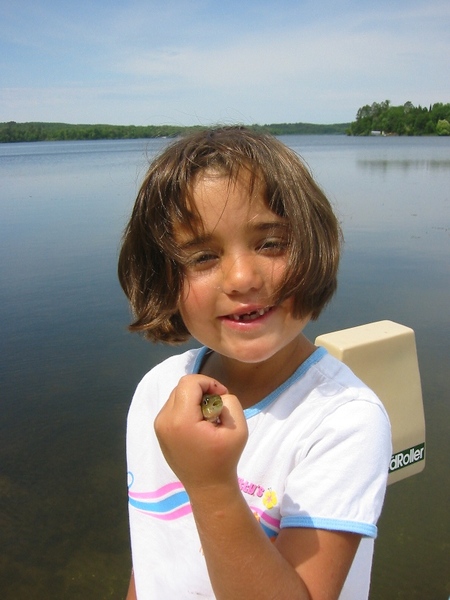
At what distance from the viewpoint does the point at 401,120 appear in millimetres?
92312

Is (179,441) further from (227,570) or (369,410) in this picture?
(369,410)

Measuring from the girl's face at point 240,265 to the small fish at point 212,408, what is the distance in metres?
0.26

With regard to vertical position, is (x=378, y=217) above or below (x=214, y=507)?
below

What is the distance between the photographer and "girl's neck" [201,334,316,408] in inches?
55.6

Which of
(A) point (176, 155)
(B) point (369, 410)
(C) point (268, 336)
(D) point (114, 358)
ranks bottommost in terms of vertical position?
(D) point (114, 358)

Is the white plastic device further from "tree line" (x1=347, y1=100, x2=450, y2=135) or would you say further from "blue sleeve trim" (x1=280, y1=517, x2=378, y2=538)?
"tree line" (x1=347, y1=100, x2=450, y2=135)

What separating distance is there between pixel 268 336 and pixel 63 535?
3007 millimetres

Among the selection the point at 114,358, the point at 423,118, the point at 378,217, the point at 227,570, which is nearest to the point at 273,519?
the point at 227,570

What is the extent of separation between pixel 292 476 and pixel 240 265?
1.61 ft

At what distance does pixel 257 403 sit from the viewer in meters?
1.38

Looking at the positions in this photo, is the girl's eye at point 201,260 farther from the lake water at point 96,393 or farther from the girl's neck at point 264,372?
the lake water at point 96,393

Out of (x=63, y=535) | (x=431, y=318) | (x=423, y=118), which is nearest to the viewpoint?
(x=63, y=535)

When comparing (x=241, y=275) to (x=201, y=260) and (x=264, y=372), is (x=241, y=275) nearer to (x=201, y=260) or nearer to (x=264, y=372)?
(x=201, y=260)

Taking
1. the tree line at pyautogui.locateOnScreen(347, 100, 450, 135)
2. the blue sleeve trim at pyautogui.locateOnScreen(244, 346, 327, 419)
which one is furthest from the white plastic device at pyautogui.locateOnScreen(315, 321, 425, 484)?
the tree line at pyautogui.locateOnScreen(347, 100, 450, 135)
